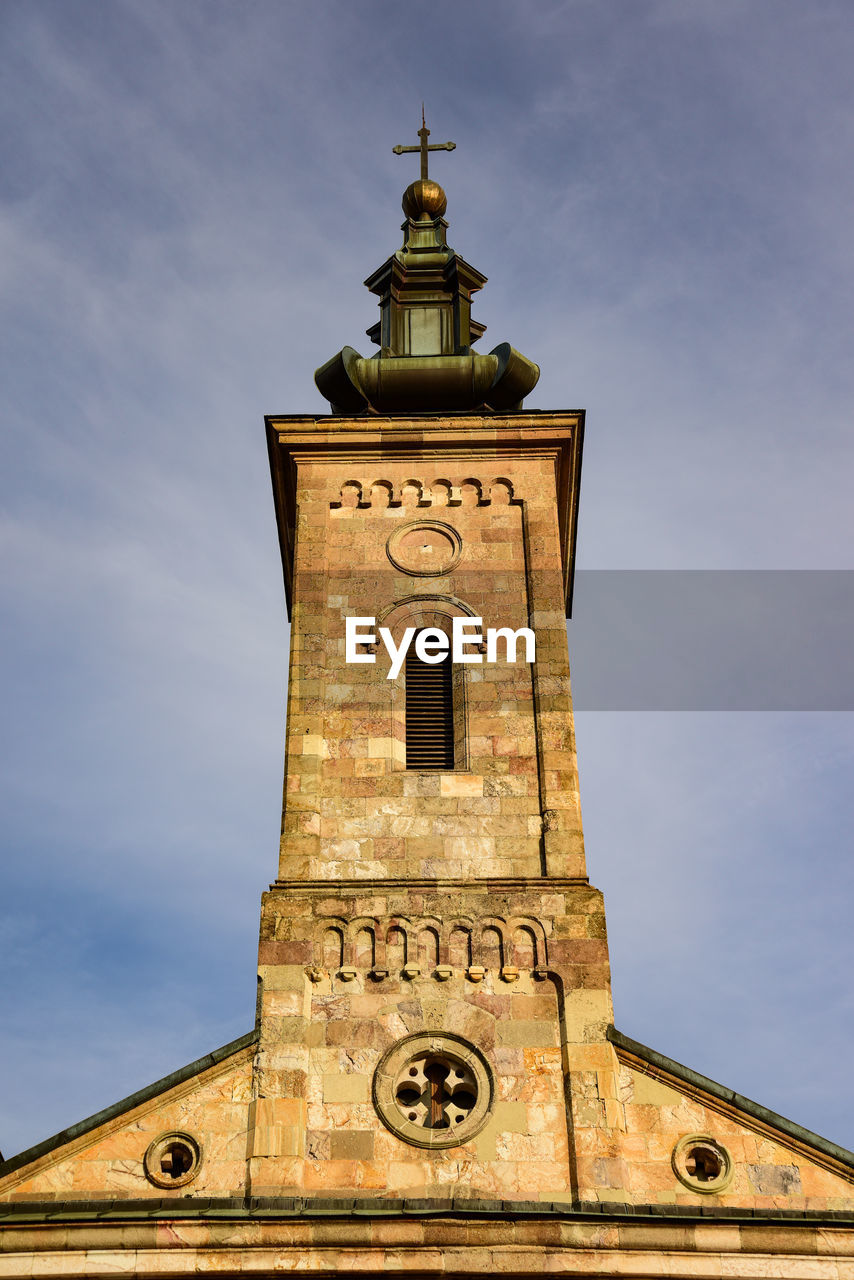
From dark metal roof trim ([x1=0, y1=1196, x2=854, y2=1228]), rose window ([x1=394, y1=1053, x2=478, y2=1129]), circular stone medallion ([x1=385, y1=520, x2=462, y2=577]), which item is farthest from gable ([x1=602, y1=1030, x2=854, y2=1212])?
circular stone medallion ([x1=385, y1=520, x2=462, y2=577])

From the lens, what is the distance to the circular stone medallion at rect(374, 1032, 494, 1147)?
618 inches

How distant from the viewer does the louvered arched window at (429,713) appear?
18688 millimetres

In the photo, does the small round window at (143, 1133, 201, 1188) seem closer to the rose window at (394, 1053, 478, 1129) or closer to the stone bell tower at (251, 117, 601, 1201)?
the stone bell tower at (251, 117, 601, 1201)

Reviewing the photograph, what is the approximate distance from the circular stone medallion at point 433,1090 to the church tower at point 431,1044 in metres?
0.02

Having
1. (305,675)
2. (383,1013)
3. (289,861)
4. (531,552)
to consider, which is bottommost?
(383,1013)

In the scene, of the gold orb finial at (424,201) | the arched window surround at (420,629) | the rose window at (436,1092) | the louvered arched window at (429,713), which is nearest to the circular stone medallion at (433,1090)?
the rose window at (436,1092)

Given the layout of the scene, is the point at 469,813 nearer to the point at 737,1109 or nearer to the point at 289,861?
the point at 289,861

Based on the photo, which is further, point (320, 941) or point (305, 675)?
point (305, 675)

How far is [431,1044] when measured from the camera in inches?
638

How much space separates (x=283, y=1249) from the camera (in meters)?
14.6

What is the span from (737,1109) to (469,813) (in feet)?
13.2

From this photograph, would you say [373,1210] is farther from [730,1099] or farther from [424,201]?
[424,201]

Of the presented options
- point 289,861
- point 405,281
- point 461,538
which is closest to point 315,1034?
point 289,861

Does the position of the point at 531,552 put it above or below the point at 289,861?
above
